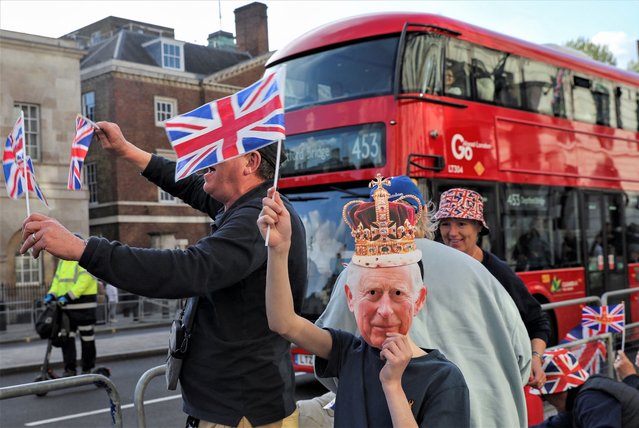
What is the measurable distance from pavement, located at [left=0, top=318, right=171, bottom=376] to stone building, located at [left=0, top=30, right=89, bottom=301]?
5.37m

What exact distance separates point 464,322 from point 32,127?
26.1 meters

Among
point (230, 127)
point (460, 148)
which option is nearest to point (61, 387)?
point (230, 127)

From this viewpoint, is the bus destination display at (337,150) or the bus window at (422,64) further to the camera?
the bus window at (422,64)

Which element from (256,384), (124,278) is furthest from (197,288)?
(256,384)

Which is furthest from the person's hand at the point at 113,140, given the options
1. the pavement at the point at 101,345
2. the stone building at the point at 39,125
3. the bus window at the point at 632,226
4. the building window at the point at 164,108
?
the building window at the point at 164,108

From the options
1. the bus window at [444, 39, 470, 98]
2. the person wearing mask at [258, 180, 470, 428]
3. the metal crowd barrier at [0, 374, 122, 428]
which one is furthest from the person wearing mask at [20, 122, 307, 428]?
the bus window at [444, 39, 470, 98]

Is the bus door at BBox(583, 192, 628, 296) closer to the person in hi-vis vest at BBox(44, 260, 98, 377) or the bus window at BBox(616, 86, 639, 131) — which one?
the bus window at BBox(616, 86, 639, 131)

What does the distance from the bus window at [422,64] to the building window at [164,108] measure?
25.3 m

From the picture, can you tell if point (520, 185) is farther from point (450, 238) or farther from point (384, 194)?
point (384, 194)

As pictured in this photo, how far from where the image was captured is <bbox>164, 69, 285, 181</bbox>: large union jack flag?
8.16ft

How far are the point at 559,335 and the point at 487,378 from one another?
834 centimetres

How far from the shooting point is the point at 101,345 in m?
15.5

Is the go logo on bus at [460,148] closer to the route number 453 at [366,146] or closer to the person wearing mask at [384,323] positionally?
the route number 453 at [366,146]

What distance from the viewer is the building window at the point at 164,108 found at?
34.0 meters
